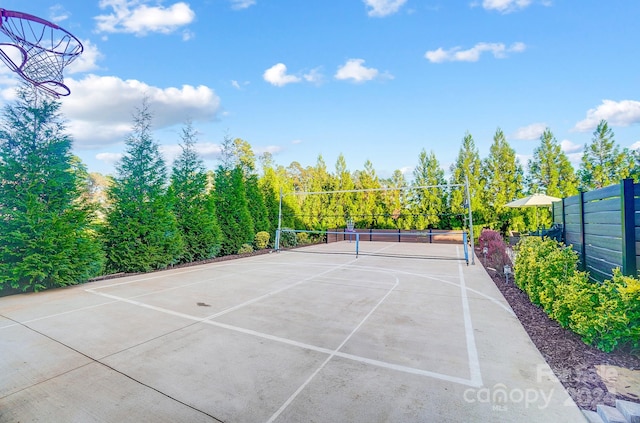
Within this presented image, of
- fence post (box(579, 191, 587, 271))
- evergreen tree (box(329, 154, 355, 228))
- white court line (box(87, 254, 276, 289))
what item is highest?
evergreen tree (box(329, 154, 355, 228))

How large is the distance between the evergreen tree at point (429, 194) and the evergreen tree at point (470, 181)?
819 mm

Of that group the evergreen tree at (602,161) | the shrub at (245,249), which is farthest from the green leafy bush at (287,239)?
the evergreen tree at (602,161)

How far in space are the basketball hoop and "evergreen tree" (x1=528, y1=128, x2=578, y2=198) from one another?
71.5 ft

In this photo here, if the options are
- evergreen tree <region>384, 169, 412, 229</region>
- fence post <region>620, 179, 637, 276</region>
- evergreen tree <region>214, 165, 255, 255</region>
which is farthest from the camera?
evergreen tree <region>384, 169, 412, 229</region>

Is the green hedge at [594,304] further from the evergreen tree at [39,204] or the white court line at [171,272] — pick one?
the evergreen tree at [39,204]

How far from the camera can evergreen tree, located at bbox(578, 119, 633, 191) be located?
15.8 metres

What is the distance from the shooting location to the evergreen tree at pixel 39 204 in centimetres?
603

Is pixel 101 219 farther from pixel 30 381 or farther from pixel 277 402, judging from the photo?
pixel 277 402

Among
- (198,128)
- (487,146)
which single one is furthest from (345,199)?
(198,128)

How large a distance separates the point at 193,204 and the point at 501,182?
17.7 meters

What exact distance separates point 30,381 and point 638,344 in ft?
19.4

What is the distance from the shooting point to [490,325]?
4105mm

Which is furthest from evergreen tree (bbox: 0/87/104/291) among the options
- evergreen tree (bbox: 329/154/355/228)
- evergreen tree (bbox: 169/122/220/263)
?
evergreen tree (bbox: 329/154/355/228)

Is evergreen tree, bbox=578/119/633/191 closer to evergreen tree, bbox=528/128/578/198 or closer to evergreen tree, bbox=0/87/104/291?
evergreen tree, bbox=528/128/578/198
